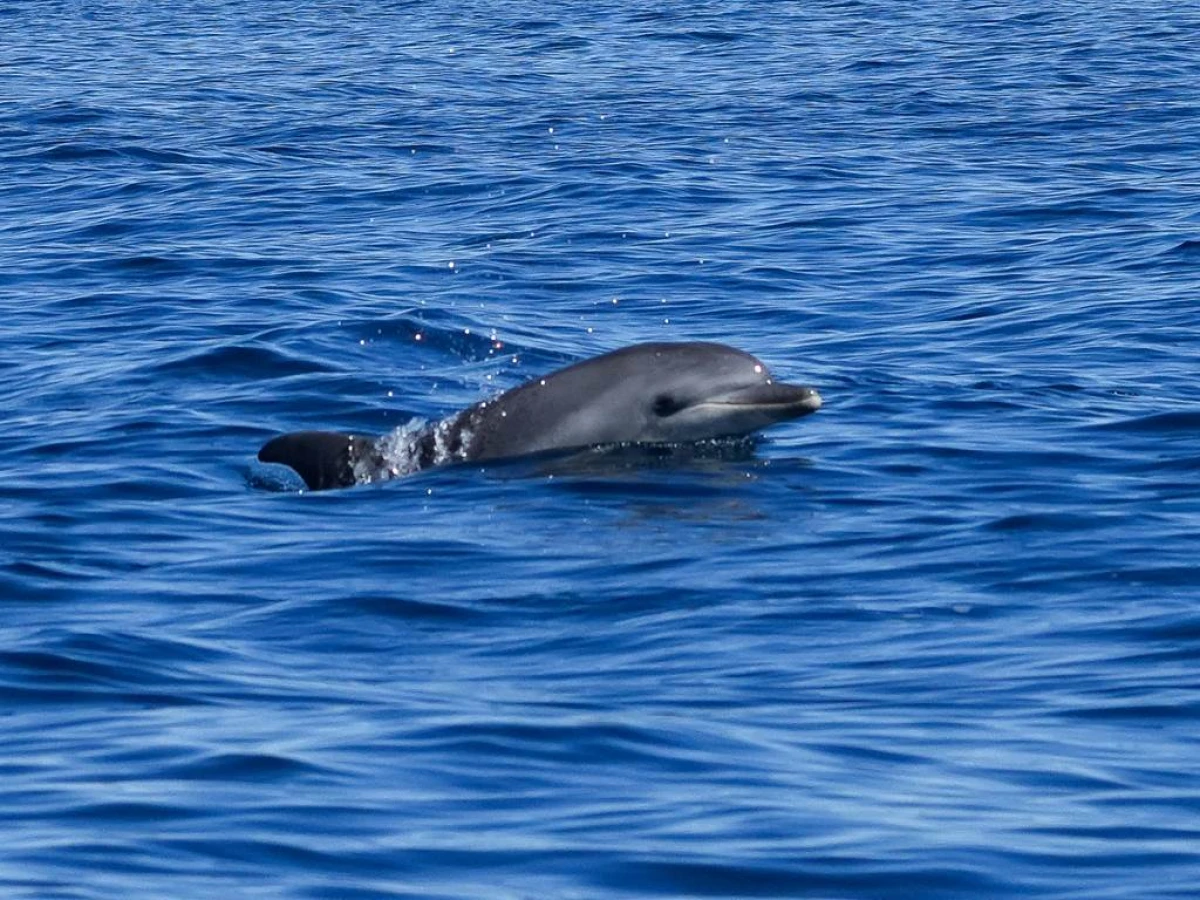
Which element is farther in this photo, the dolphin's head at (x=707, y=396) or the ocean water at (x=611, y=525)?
the dolphin's head at (x=707, y=396)

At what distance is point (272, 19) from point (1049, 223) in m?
28.1

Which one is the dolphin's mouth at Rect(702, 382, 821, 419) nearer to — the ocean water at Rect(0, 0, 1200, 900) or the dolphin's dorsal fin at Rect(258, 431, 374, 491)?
the ocean water at Rect(0, 0, 1200, 900)

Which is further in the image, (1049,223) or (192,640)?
(1049,223)

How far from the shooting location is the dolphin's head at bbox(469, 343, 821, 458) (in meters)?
17.5

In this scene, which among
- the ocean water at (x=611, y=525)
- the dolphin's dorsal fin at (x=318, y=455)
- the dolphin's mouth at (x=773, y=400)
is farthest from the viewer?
the dolphin's mouth at (x=773, y=400)

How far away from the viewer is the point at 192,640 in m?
13.3

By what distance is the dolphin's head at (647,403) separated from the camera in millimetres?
17547

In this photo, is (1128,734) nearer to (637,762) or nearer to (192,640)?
(637,762)

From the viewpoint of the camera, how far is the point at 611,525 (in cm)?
1579

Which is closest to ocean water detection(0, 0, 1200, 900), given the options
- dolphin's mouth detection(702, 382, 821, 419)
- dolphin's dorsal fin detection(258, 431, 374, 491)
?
dolphin's dorsal fin detection(258, 431, 374, 491)

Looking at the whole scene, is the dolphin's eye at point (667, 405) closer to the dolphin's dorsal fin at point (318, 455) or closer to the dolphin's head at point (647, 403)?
the dolphin's head at point (647, 403)

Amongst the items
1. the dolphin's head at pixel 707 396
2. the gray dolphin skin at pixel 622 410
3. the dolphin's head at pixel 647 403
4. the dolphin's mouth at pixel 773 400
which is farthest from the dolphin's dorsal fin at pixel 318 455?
the dolphin's mouth at pixel 773 400

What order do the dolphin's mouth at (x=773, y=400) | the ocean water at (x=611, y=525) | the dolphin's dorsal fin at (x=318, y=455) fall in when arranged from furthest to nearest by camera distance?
the dolphin's mouth at (x=773, y=400) → the dolphin's dorsal fin at (x=318, y=455) → the ocean water at (x=611, y=525)

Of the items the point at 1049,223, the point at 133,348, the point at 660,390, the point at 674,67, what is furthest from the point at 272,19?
the point at 660,390
